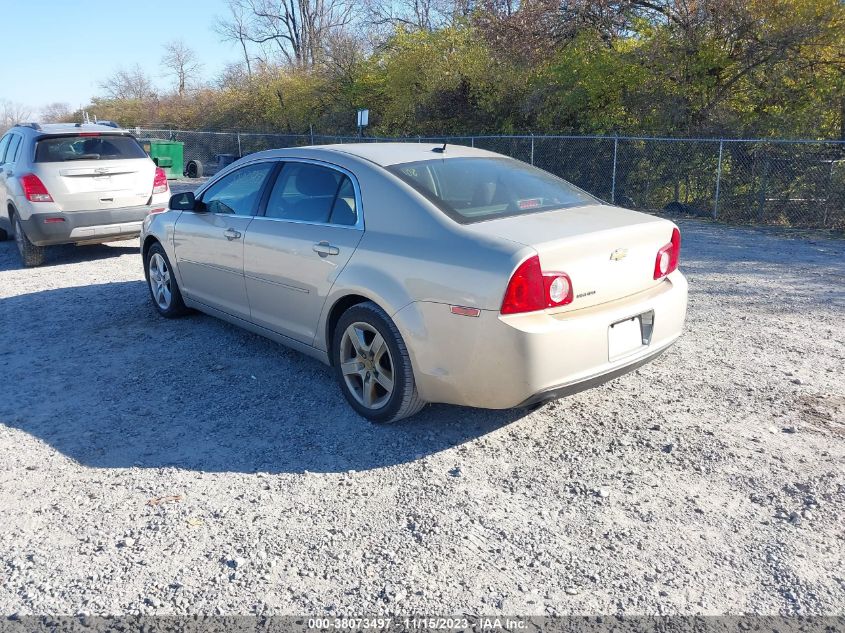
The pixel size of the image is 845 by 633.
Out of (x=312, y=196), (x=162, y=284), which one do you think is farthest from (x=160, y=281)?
(x=312, y=196)

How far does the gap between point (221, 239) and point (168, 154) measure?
2008cm

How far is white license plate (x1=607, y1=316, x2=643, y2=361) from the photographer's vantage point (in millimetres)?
3852

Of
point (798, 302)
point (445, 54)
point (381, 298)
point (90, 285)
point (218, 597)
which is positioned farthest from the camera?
point (445, 54)

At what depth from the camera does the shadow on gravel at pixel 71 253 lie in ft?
31.9

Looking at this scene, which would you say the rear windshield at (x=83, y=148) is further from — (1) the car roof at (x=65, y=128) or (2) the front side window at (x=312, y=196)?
(2) the front side window at (x=312, y=196)

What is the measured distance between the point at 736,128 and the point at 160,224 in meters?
11.2

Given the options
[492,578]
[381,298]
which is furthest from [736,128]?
[492,578]

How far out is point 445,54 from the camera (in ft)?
65.5

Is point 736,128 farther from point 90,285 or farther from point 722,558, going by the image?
point 722,558

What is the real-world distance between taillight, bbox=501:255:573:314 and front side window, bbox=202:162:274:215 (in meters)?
2.48

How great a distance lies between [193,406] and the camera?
4.72 metres

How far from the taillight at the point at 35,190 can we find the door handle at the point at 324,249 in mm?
5966

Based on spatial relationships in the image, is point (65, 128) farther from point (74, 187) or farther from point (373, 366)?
point (373, 366)

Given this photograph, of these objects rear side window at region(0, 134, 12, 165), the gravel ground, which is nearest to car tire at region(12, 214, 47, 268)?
rear side window at region(0, 134, 12, 165)
